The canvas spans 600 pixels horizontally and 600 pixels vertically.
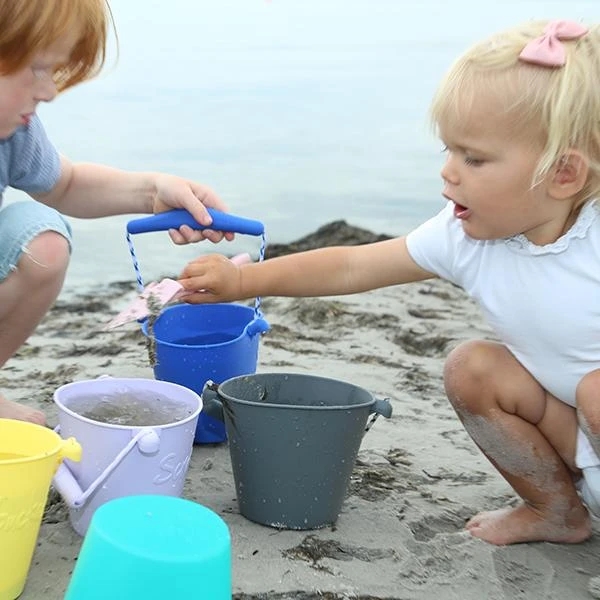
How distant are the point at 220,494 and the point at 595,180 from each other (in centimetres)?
98

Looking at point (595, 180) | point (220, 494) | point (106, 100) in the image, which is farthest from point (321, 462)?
point (106, 100)

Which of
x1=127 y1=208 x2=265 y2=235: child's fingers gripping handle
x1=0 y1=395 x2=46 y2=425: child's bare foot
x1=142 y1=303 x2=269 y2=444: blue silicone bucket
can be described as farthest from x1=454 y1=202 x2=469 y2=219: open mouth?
x1=0 y1=395 x2=46 y2=425: child's bare foot

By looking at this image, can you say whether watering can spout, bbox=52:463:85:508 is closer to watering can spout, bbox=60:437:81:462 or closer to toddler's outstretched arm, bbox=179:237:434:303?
watering can spout, bbox=60:437:81:462

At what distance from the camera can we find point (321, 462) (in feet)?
5.93

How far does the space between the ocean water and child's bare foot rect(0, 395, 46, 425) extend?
7.79 ft

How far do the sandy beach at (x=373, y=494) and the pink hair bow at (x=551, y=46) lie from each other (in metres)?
0.90

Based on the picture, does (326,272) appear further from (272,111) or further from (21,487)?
(272,111)

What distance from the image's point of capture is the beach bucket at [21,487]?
4.57 feet

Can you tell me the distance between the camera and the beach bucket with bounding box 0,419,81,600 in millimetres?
1393

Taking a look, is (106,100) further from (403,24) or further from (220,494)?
(220,494)

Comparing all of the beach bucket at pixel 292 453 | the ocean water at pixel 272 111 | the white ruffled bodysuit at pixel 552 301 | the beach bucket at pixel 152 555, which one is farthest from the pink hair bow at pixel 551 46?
the ocean water at pixel 272 111

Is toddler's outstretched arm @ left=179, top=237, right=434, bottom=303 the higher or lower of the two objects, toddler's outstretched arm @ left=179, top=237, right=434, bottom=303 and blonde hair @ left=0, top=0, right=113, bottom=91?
the lower

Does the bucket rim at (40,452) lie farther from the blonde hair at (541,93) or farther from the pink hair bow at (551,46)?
the pink hair bow at (551,46)

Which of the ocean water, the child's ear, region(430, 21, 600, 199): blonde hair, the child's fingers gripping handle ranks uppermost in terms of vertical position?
region(430, 21, 600, 199): blonde hair
